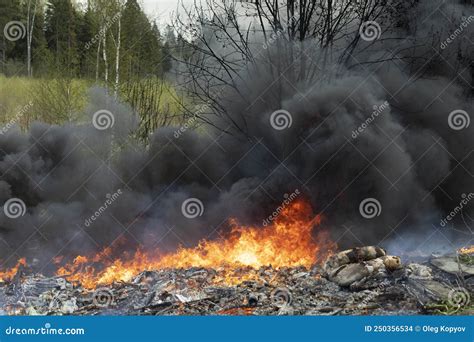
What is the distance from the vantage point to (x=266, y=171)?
14258 mm

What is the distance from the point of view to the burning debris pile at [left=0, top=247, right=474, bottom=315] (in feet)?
34.4

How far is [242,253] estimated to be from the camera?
42.3 ft

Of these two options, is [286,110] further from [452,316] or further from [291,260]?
[452,316]

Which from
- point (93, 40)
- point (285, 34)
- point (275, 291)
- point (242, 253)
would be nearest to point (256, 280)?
point (275, 291)

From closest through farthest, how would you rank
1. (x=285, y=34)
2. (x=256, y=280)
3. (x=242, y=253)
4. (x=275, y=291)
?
1. (x=275, y=291)
2. (x=256, y=280)
3. (x=242, y=253)
4. (x=285, y=34)

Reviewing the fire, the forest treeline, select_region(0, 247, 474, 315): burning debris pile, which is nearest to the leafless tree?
the fire

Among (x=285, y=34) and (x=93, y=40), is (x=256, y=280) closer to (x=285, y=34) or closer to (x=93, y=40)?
(x=285, y=34)

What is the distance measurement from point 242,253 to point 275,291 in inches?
80.7

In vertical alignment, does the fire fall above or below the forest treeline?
below

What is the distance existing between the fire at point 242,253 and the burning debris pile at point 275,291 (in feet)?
1.78

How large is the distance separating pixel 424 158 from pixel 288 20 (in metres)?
5.41

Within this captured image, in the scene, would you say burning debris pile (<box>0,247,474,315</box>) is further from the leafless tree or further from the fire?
the leafless tree

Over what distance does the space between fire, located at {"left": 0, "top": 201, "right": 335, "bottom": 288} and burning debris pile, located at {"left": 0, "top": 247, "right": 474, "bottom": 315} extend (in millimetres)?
541

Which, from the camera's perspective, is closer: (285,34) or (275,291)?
(275,291)
